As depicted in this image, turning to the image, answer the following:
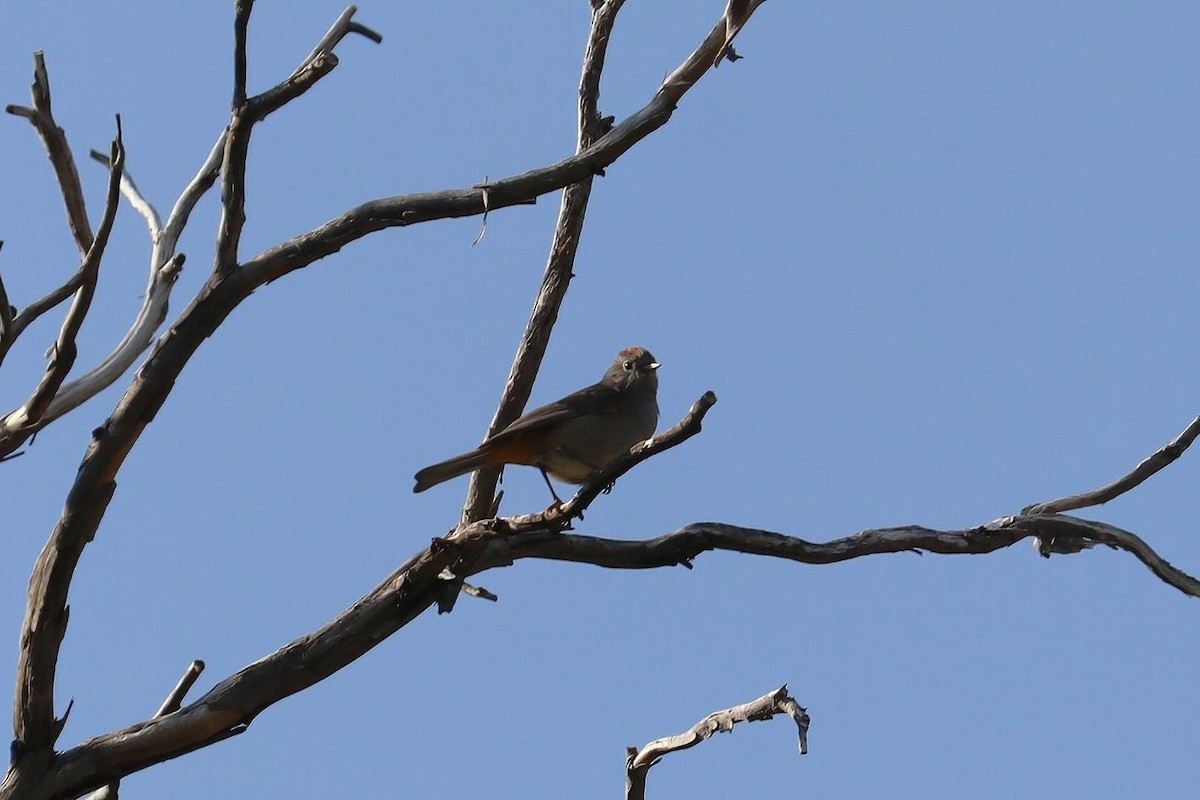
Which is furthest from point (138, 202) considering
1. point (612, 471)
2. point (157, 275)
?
point (612, 471)

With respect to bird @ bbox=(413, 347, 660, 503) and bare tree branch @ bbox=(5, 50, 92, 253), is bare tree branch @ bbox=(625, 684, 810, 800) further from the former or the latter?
bare tree branch @ bbox=(5, 50, 92, 253)

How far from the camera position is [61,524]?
19.1 feet

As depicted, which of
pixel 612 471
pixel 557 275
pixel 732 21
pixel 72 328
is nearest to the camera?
pixel 612 471

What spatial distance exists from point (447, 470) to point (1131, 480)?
3943mm

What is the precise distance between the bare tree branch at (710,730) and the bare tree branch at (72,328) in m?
3.28

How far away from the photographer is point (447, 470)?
716cm

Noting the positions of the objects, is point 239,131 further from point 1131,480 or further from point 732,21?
point 1131,480

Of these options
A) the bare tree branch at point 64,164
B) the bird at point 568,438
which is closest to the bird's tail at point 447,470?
the bird at point 568,438

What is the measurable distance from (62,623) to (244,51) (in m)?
2.78

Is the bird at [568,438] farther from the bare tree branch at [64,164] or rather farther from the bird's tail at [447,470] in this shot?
the bare tree branch at [64,164]

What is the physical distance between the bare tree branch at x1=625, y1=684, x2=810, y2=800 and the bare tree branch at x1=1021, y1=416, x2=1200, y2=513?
87.1 inches

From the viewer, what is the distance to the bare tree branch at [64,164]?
293 inches

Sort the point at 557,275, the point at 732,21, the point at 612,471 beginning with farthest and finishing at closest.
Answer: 1. the point at 557,275
2. the point at 732,21
3. the point at 612,471

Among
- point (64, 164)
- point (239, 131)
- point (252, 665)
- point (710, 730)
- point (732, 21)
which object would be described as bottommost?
point (710, 730)
